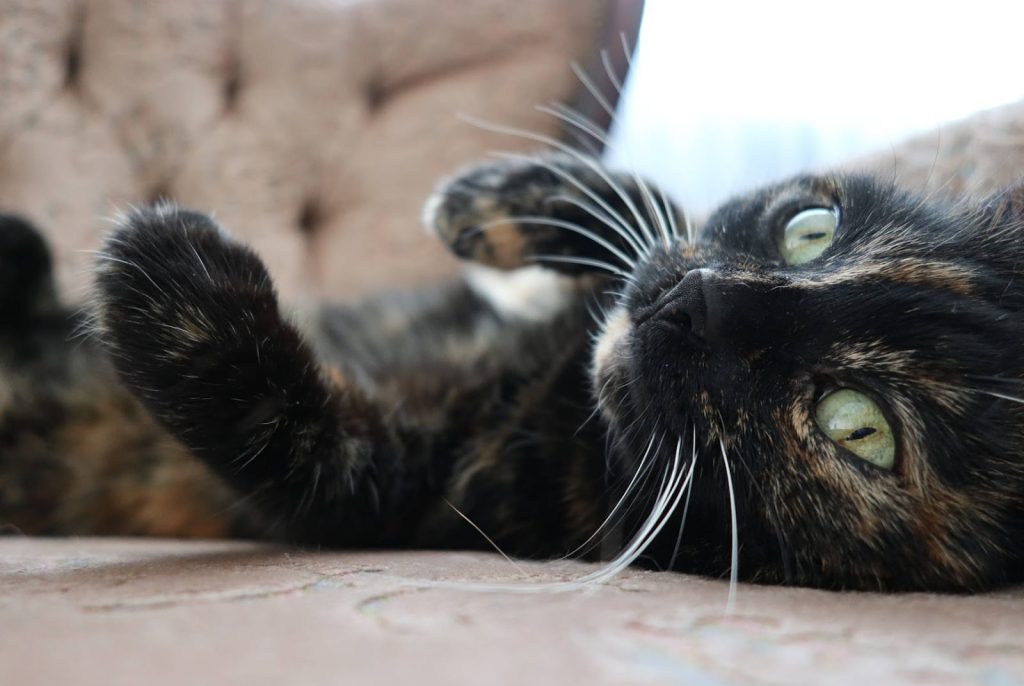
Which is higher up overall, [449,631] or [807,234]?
[807,234]

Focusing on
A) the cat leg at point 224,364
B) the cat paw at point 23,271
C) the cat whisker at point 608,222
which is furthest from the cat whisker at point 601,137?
the cat paw at point 23,271

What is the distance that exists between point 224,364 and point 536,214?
1.83 ft

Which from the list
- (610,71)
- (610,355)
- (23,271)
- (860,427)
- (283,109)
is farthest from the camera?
(283,109)

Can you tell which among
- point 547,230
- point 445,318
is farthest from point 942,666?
point 445,318

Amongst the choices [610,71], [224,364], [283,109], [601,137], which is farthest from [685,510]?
[283,109]

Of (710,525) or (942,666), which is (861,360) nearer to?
(710,525)

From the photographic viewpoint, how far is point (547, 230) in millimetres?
1178

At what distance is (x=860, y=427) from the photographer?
748 mm

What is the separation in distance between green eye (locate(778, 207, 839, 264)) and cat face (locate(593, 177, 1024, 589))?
10cm

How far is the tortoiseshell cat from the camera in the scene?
737 mm

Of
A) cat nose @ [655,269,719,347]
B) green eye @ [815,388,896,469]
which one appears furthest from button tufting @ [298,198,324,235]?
green eye @ [815,388,896,469]

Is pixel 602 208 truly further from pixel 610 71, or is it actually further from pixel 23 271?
pixel 23 271

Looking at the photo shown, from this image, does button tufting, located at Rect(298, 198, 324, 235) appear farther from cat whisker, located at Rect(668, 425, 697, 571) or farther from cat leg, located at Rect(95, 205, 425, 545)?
cat whisker, located at Rect(668, 425, 697, 571)

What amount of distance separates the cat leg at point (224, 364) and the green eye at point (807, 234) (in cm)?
55
